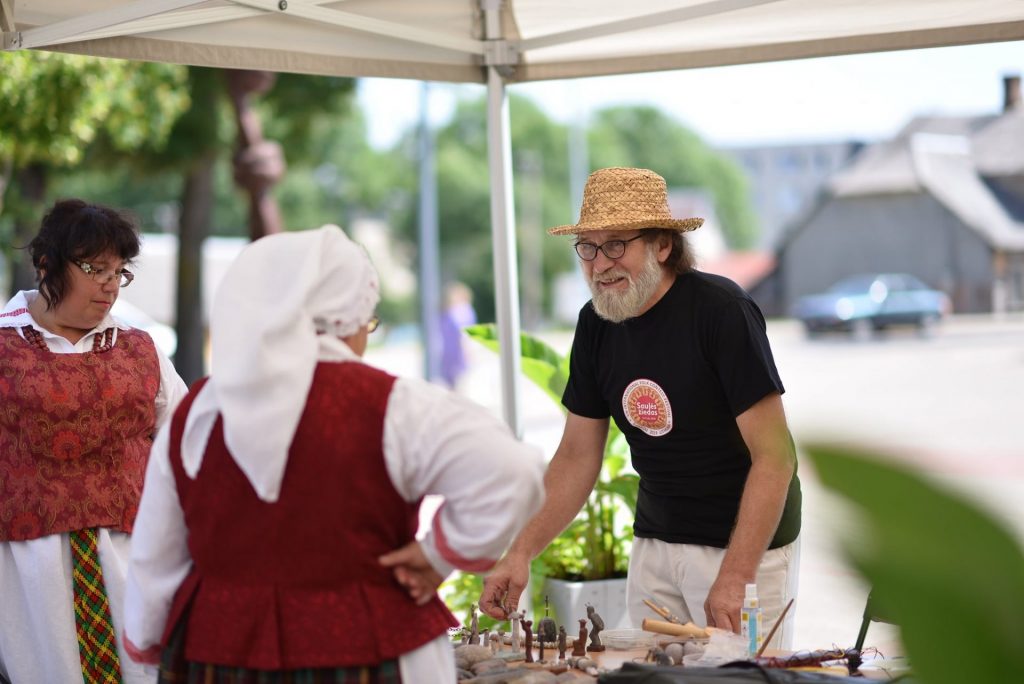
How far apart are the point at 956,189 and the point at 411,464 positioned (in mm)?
38548

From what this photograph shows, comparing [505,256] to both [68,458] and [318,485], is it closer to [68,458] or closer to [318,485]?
[68,458]

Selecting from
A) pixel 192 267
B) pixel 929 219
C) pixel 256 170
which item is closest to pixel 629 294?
pixel 256 170

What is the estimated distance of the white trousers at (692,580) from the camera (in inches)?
116

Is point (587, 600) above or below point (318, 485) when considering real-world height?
below

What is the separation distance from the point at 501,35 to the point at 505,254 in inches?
29.1

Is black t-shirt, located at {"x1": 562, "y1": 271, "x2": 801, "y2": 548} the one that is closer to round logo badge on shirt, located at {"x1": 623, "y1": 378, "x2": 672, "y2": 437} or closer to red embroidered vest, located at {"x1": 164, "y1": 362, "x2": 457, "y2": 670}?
round logo badge on shirt, located at {"x1": 623, "y1": 378, "x2": 672, "y2": 437}

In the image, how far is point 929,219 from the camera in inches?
1630

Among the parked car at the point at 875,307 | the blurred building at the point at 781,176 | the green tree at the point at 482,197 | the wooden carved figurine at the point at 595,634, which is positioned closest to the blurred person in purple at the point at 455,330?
the wooden carved figurine at the point at 595,634

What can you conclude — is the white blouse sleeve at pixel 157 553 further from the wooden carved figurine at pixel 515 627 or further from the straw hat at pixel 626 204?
the straw hat at pixel 626 204

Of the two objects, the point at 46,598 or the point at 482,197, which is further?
the point at 482,197

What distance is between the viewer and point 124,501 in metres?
2.83

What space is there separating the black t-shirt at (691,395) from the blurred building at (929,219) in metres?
33.4

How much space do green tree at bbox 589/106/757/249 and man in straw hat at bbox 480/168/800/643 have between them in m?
57.8

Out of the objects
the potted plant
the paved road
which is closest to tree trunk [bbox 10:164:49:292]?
the potted plant
